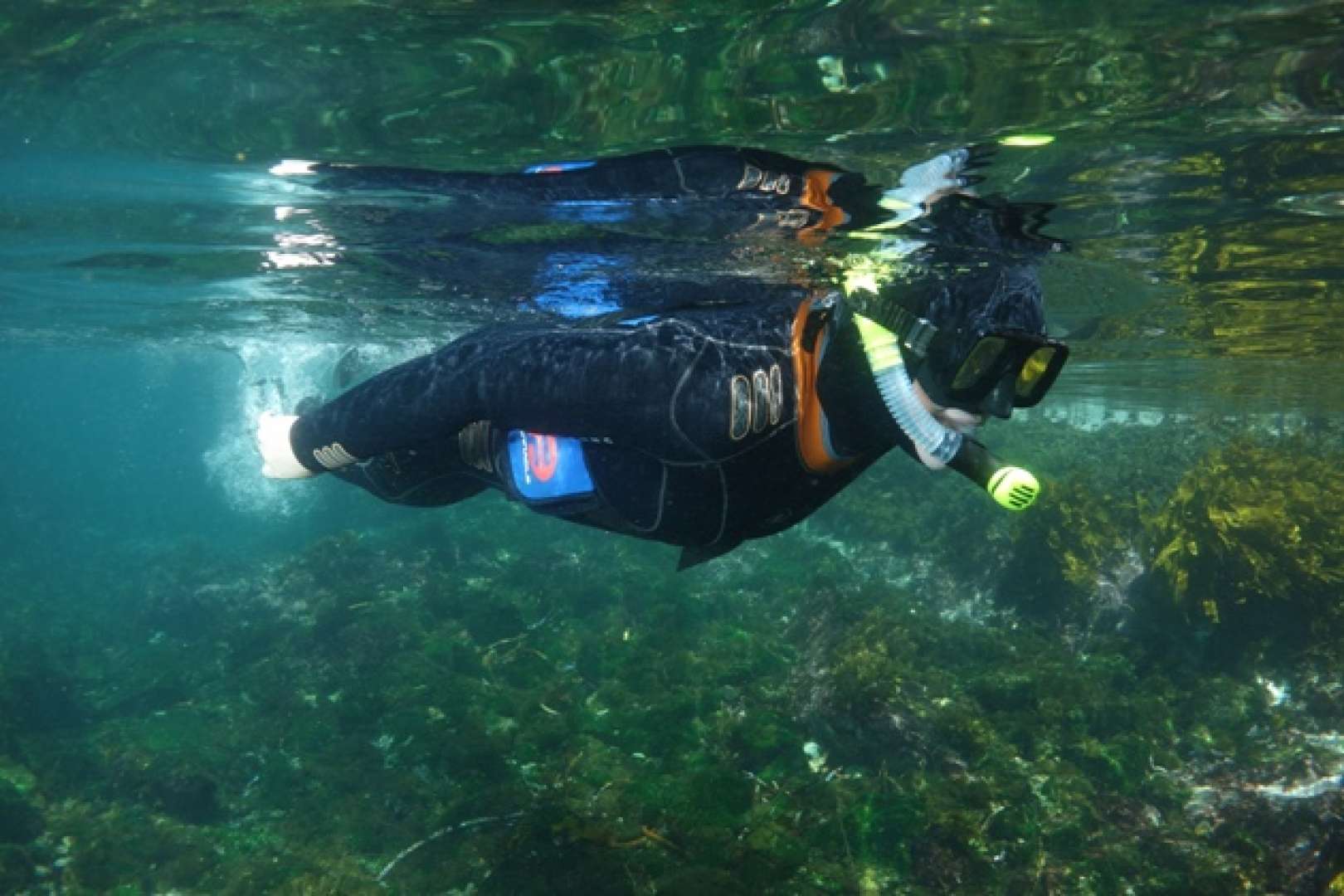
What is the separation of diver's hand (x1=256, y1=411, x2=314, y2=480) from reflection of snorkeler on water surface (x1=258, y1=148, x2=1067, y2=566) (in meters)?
0.01

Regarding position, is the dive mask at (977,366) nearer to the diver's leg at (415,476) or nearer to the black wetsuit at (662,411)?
the black wetsuit at (662,411)

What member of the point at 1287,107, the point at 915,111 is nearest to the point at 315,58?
the point at 915,111

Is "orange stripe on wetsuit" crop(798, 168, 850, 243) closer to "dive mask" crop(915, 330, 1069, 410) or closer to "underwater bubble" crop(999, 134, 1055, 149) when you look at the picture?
"underwater bubble" crop(999, 134, 1055, 149)

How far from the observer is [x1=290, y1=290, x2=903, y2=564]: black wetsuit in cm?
373

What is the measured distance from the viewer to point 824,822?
8.37 m

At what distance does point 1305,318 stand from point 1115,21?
13.6 m

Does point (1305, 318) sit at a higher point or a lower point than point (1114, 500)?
higher

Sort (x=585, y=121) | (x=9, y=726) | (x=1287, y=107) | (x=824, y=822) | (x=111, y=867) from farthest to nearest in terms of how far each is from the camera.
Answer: (x=9, y=726)
(x=111, y=867)
(x=824, y=822)
(x=585, y=121)
(x=1287, y=107)

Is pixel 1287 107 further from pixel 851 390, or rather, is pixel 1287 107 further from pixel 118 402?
pixel 118 402

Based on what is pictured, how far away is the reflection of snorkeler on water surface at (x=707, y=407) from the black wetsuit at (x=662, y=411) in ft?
0.03

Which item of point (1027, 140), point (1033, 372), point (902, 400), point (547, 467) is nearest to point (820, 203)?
point (1027, 140)

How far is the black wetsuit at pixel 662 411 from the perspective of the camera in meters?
3.73

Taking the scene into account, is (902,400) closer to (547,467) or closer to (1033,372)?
(1033,372)

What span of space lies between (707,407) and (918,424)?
100cm
